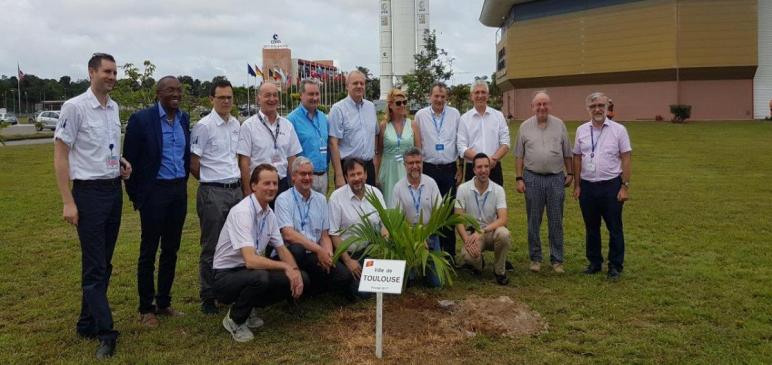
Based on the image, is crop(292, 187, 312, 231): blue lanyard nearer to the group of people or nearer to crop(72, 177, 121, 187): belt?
the group of people

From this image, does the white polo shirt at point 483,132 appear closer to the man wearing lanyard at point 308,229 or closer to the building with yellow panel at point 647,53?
the man wearing lanyard at point 308,229

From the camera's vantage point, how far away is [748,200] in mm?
10562

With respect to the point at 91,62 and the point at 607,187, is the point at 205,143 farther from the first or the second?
the point at 607,187

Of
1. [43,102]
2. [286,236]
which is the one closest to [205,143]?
[286,236]

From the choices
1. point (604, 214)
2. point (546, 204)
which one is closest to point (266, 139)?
point (546, 204)

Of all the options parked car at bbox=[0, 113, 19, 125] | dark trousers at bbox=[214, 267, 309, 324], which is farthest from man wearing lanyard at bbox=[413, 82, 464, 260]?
parked car at bbox=[0, 113, 19, 125]

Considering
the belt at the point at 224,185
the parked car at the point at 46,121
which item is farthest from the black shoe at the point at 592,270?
the parked car at the point at 46,121

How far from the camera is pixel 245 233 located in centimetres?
445

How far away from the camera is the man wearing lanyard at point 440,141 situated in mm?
6348

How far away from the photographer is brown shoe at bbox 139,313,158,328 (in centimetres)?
489

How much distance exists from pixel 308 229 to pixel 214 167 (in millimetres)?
Result: 941

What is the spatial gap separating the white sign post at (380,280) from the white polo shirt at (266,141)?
173 cm

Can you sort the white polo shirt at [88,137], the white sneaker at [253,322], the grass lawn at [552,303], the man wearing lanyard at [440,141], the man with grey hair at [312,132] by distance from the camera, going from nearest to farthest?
the white polo shirt at [88,137]
the grass lawn at [552,303]
the white sneaker at [253,322]
the man with grey hair at [312,132]
the man wearing lanyard at [440,141]

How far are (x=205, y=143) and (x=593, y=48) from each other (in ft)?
141
